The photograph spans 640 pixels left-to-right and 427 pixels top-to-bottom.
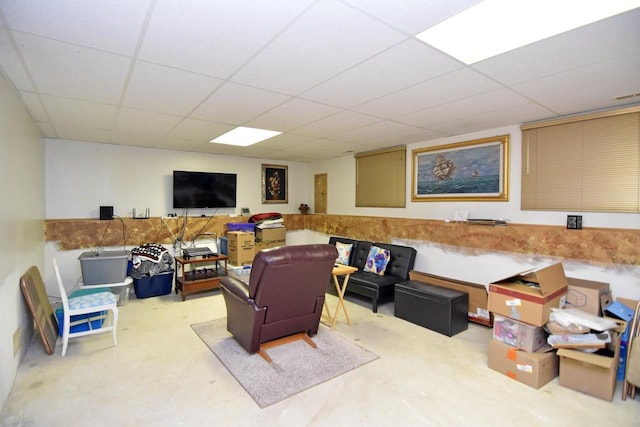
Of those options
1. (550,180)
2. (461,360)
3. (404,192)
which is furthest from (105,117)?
(550,180)

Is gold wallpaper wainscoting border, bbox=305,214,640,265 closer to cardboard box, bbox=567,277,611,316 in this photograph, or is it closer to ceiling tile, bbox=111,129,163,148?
cardboard box, bbox=567,277,611,316

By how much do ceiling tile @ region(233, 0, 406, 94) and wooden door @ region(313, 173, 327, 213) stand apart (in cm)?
408

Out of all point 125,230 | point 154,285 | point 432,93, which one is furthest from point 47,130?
point 432,93

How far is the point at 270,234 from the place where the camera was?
19.6 feet

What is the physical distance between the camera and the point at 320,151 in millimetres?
5484

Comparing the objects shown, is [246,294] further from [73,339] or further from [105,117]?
[105,117]

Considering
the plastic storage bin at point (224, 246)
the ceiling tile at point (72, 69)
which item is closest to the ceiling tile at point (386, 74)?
the ceiling tile at point (72, 69)

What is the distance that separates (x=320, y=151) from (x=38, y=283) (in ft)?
13.4

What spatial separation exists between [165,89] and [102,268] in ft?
9.08

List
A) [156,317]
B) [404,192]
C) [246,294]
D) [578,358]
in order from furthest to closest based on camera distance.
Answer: [404,192] < [156,317] < [246,294] < [578,358]

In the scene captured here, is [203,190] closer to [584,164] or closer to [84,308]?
[84,308]

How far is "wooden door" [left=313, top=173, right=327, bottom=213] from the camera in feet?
21.4

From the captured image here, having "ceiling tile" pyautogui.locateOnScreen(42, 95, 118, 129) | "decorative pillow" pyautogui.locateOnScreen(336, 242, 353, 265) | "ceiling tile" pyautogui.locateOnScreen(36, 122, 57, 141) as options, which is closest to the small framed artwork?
"decorative pillow" pyautogui.locateOnScreen(336, 242, 353, 265)

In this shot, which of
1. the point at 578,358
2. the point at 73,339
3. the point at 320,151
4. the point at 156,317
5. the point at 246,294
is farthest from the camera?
the point at 320,151
